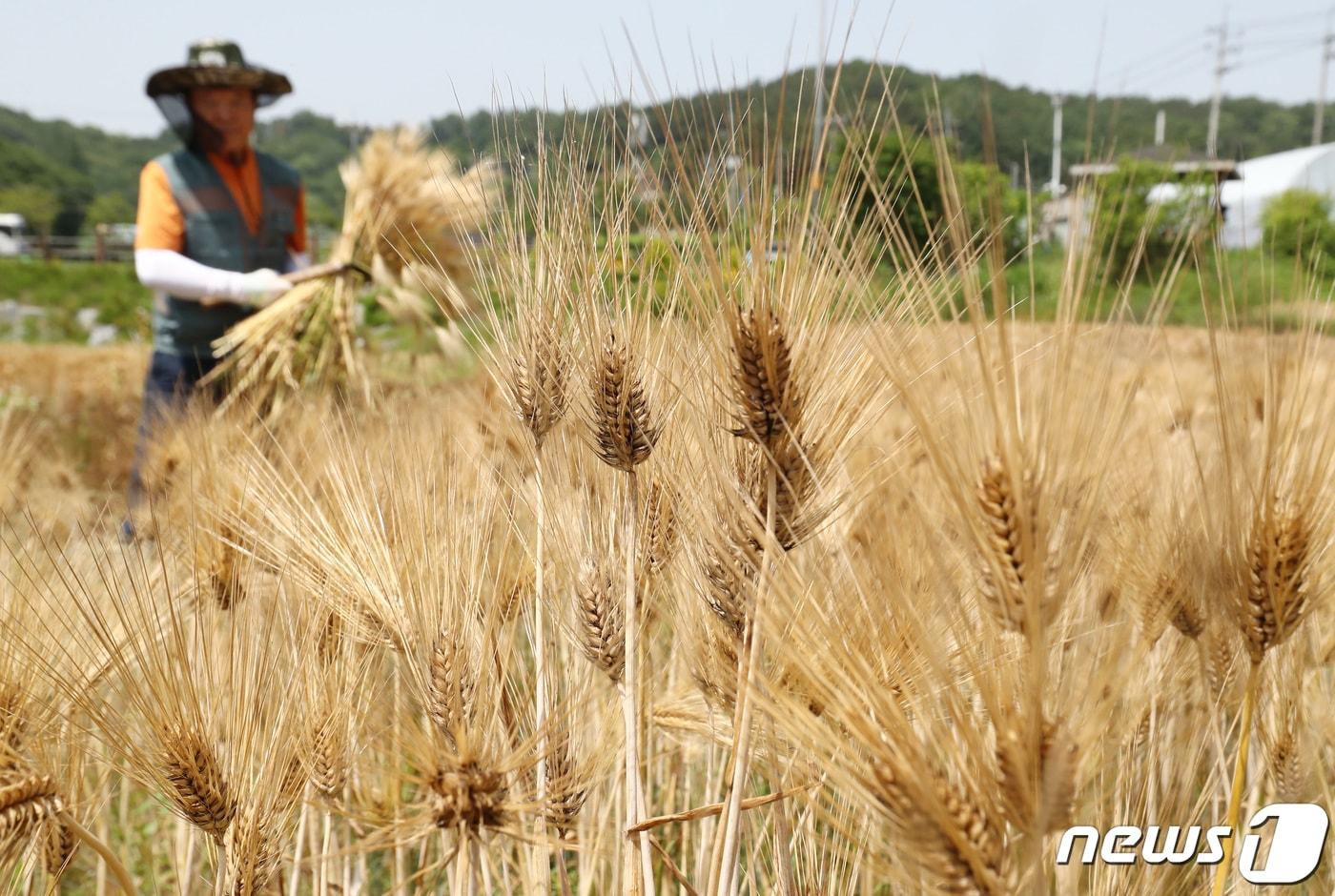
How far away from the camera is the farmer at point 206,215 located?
3.07 meters

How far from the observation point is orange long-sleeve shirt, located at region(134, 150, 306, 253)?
3.10m

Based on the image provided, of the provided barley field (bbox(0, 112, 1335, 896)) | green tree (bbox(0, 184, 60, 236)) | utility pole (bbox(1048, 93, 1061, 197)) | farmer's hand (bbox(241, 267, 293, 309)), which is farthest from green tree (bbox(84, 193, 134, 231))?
barley field (bbox(0, 112, 1335, 896))

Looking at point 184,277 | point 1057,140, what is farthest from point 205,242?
point 1057,140

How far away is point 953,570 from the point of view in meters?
0.87

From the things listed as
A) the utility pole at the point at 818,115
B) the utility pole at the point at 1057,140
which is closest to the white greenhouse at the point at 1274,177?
the utility pole at the point at 1057,140

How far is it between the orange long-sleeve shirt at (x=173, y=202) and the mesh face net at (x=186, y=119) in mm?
109

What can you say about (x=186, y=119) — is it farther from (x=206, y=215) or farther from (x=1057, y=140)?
(x=1057, y=140)

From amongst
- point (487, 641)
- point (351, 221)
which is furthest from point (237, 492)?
point (351, 221)

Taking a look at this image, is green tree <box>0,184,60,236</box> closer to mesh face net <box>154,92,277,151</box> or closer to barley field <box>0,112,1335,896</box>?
mesh face net <box>154,92,277,151</box>

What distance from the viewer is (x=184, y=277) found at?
117 inches

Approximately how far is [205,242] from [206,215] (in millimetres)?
86

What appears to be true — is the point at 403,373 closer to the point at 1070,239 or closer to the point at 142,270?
the point at 142,270

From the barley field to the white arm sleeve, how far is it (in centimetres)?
196
